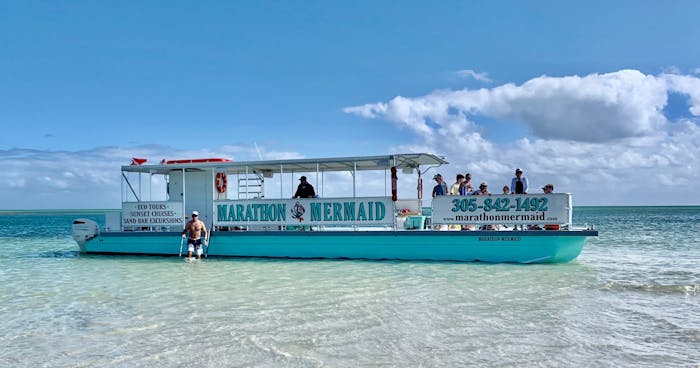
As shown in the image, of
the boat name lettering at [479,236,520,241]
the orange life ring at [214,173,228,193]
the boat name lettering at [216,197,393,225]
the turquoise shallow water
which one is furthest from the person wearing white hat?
the boat name lettering at [479,236,520,241]

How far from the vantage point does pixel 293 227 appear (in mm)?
17922

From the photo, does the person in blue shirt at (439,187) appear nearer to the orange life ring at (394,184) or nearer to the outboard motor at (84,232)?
the orange life ring at (394,184)

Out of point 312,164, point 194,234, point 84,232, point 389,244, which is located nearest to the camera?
point 389,244

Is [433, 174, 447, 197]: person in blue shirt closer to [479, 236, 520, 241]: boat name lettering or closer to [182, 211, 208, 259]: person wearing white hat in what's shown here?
[479, 236, 520, 241]: boat name lettering

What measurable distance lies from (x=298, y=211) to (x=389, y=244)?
298 centimetres

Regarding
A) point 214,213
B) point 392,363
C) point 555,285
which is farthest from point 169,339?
point 214,213

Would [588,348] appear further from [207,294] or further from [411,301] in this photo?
[207,294]

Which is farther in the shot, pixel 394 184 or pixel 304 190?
pixel 304 190

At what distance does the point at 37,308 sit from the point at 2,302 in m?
1.26

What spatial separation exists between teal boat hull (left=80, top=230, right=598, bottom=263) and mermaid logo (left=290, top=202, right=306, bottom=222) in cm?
50

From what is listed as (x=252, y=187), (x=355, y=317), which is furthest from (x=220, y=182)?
(x=355, y=317)

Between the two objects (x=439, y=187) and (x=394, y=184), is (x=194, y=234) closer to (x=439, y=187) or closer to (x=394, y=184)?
(x=394, y=184)

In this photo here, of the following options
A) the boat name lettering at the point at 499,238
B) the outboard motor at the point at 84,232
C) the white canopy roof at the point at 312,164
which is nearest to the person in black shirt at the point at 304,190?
the white canopy roof at the point at 312,164

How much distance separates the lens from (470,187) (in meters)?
16.2
